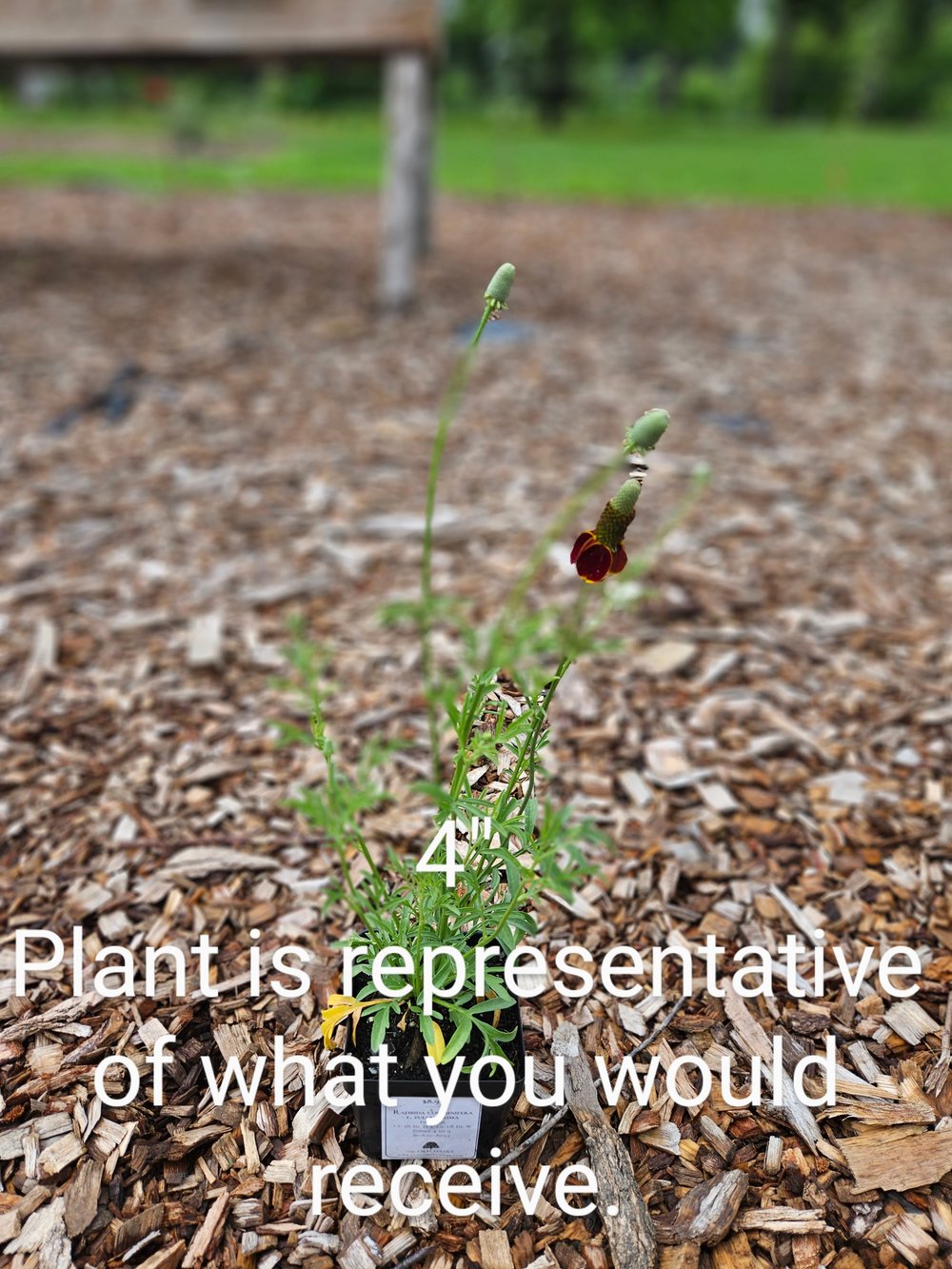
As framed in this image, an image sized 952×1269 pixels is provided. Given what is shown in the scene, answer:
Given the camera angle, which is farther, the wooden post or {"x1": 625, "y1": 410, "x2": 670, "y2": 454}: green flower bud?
the wooden post

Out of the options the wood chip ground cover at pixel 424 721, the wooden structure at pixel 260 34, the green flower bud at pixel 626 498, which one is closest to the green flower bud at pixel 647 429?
the green flower bud at pixel 626 498

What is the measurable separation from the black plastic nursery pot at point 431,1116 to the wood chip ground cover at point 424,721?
0.09 meters

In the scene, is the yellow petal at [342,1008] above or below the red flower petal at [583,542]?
below

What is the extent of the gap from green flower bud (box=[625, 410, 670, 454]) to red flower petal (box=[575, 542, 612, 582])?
138mm

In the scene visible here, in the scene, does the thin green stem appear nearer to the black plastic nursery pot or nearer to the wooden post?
the black plastic nursery pot

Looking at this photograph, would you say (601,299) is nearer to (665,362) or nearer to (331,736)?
(665,362)

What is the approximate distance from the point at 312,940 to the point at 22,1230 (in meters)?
0.68

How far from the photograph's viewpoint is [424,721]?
269 cm

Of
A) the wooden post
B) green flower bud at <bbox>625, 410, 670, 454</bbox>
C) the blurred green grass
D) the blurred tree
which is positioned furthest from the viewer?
the blurred tree

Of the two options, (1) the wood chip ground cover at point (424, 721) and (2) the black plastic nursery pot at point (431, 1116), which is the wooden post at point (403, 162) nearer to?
(1) the wood chip ground cover at point (424, 721)

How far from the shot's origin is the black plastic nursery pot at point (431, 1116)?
4.91 feet

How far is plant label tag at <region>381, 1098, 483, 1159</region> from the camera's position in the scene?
1.51m

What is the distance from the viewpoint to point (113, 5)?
224 inches

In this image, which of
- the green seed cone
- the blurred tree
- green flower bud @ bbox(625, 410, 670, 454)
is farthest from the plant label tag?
the blurred tree
